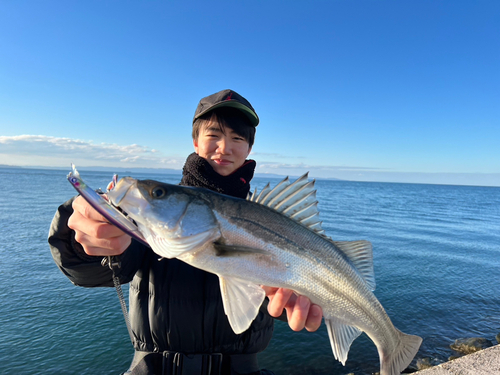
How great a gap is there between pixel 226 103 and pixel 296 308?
88.6 inches

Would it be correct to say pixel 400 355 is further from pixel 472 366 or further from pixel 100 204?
pixel 472 366

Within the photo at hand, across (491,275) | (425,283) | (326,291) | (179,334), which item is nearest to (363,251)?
→ (326,291)

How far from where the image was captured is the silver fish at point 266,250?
6.97 feet

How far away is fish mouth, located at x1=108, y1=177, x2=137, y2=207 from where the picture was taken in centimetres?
199

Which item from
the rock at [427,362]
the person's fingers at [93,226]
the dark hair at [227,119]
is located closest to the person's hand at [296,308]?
the person's fingers at [93,226]

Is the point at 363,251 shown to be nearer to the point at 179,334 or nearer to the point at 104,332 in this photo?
the point at 179,334

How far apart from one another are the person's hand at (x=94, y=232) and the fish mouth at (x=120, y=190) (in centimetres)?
14

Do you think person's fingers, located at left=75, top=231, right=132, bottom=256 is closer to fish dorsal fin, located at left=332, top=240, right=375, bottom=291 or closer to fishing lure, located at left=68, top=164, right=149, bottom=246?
fishing lure, located at left=68, top=164, right=149, bottom=246

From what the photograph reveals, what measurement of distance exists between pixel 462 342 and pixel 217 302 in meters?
9.50

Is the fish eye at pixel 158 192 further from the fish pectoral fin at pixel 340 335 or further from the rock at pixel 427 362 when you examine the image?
the rock at pixel 427 362

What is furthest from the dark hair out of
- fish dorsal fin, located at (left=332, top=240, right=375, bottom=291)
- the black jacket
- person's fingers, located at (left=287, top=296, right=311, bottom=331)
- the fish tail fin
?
the fish tail fin

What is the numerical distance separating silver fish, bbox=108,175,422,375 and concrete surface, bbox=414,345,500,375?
277 centimetres

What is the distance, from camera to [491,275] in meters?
13.8

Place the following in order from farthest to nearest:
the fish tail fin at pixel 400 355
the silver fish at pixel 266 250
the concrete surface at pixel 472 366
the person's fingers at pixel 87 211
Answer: the concrete surface at pixel 472 366
the fish tail fin at pixel 400 355
the silver fish at pixel 266 250
the person's fingers at pixel 87 211
